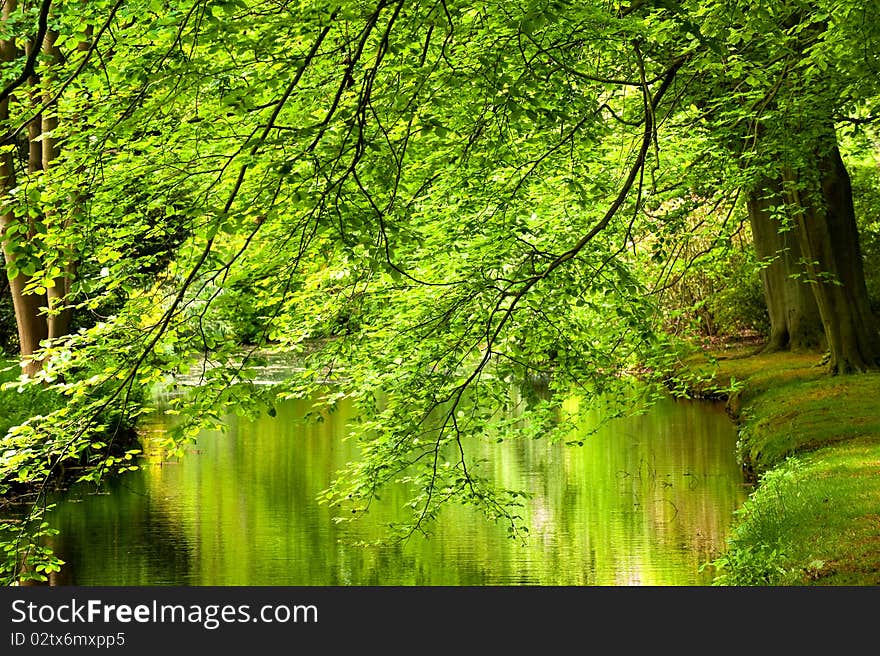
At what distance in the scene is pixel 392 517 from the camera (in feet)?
43.7

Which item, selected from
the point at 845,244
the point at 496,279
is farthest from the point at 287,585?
the point at 845,244

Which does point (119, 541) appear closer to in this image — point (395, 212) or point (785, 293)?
point (395, 212)

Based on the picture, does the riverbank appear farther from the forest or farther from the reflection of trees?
the reflection of trees

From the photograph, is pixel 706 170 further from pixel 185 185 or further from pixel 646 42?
pixel 185 185

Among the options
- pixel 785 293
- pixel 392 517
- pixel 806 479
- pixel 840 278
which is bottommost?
pixel 806 479

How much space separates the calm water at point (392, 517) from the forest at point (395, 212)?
91cm

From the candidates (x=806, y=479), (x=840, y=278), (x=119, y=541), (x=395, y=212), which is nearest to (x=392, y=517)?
(x=119, y=541)

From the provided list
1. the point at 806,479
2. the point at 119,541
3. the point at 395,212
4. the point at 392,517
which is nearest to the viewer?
the point at 395,212

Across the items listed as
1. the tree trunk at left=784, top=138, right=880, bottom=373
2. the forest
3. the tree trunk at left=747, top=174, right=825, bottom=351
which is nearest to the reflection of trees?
the forest

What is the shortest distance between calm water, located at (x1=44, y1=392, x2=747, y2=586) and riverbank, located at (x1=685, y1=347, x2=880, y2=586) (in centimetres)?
72

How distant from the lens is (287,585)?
34.8ft

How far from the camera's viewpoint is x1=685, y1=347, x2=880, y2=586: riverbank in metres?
7.79

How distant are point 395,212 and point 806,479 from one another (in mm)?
5770

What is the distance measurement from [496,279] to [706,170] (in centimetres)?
407
